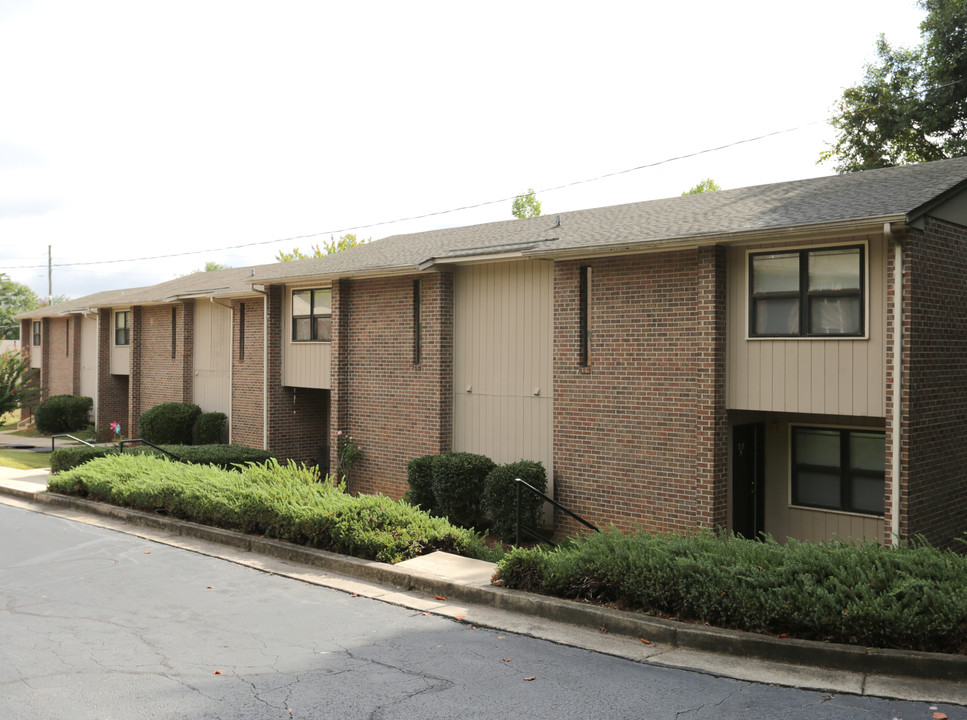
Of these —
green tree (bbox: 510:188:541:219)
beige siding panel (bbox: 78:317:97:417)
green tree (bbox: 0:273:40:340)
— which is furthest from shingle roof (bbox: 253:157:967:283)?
green tree (bbox: 0:273:40:340)

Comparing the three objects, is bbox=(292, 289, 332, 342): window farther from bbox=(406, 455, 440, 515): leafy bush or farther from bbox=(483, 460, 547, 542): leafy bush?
bbox=(483, 460, 547, 542): leafy bush

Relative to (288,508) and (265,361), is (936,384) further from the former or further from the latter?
(265,361)

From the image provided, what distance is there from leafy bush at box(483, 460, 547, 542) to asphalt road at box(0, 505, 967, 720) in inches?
173

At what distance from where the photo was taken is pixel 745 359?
1226 centimetres

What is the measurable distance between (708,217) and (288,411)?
1256 centimetres

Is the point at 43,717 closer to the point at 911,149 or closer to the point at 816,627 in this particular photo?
the point at 816,627

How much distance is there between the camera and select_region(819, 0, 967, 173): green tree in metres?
25.0

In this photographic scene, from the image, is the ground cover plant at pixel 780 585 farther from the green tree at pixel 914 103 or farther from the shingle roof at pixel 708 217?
the green tree at pixel 914 103

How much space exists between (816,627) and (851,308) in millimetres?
5572

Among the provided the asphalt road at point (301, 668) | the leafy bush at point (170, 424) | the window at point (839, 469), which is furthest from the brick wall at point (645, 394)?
the leafy bush at point (170, 424)

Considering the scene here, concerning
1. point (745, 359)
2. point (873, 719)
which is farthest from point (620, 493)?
point (873, 719)

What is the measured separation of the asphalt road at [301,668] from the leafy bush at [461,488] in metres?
4.75

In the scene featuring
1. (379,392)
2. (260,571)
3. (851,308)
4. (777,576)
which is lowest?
(260,571)

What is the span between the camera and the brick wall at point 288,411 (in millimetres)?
21250
